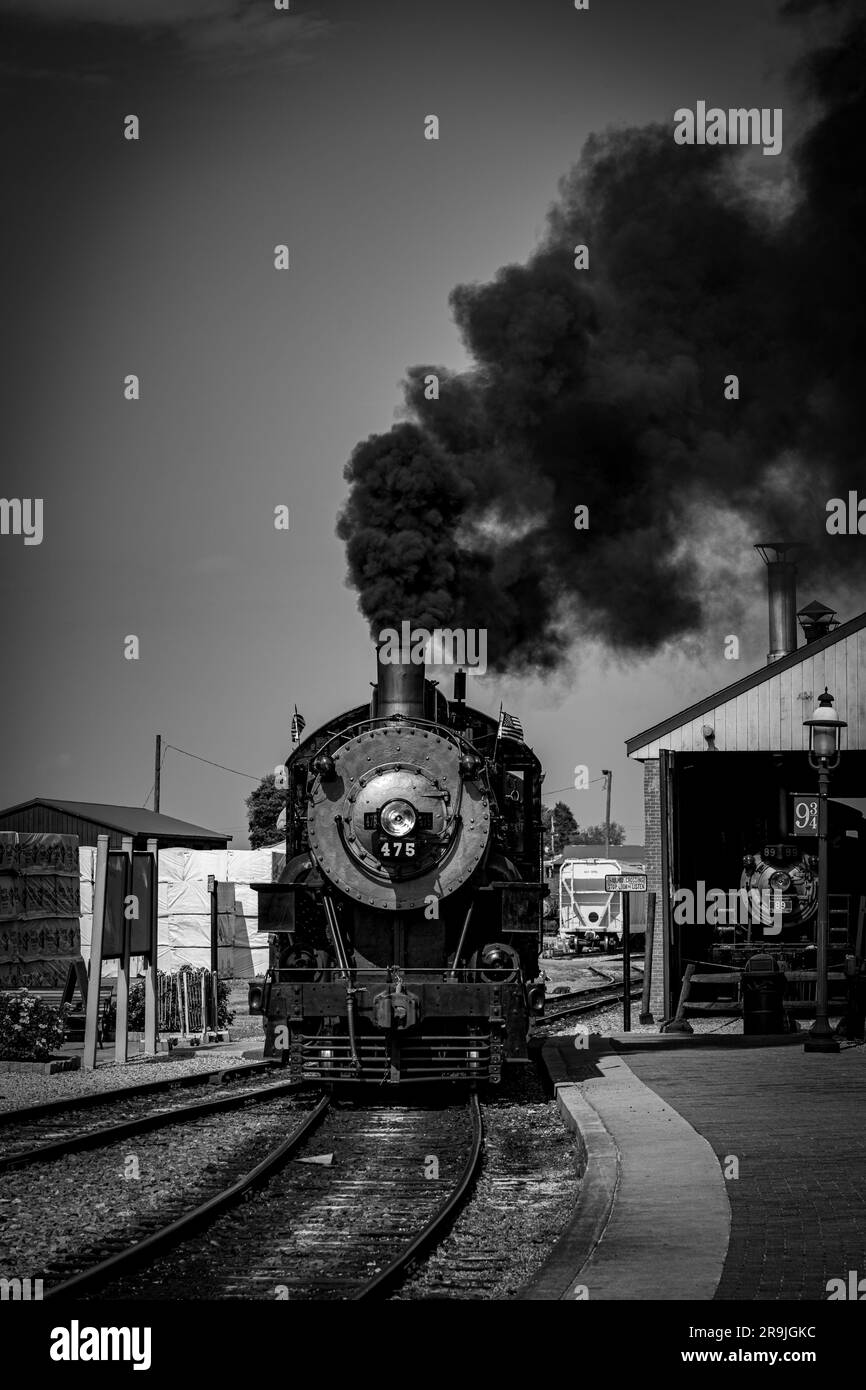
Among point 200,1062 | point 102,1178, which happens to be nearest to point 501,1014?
point 102,1178

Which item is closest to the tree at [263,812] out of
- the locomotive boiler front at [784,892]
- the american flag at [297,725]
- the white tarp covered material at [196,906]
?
the white tarp covered material at [196,906]

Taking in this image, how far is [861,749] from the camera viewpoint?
843 inches

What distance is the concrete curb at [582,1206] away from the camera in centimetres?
621

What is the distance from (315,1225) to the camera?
802cm

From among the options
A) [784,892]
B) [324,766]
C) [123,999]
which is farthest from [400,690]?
[784,892]

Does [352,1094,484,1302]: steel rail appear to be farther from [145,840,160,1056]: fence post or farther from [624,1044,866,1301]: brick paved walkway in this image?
[145,840,160,1056]: fence post

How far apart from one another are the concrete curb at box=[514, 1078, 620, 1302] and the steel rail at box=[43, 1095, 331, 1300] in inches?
73.6

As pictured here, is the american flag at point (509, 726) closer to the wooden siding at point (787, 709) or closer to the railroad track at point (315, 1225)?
the railroad track at point (315, 1225)

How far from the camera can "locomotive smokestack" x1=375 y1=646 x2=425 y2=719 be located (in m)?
13.7

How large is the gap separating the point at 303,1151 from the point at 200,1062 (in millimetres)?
6810

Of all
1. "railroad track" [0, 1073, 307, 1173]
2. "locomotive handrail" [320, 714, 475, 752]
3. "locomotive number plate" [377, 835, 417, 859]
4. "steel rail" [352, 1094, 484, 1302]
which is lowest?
"railroad track" [0, 1073, 307, 1173]

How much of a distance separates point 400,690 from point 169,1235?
7022 millimetres

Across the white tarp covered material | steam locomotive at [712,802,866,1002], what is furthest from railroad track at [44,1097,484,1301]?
the white tarp covered material
